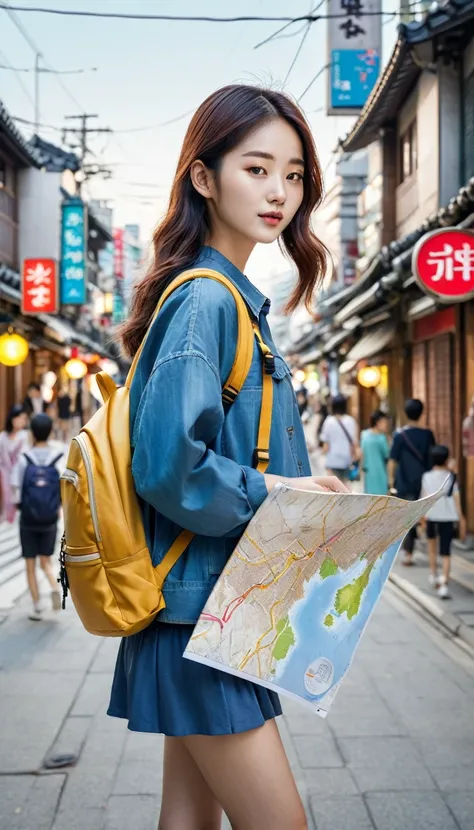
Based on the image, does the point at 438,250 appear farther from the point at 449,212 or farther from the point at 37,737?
the point at 37,737

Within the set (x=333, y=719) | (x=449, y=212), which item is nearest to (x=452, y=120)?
(x=449, y=212)

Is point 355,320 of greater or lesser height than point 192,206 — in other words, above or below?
above

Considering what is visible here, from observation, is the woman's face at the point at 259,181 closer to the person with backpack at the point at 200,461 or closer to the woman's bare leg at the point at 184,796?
the person with backpack at the point at 200,461

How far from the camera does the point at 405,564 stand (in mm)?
9789

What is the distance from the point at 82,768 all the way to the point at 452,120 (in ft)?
37.5

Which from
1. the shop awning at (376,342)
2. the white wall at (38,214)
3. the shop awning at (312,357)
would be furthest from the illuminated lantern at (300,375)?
the shop awning at (376,342)

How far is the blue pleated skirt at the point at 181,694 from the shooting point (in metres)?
1.70

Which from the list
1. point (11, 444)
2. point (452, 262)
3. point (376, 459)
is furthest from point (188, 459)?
point (11, 444)

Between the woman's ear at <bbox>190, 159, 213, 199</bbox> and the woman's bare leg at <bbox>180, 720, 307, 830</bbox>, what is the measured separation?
1240 mm

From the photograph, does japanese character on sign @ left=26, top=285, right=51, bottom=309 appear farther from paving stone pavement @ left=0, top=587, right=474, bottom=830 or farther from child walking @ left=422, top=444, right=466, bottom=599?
paving stone pavement @ left=0, top=587, right=474, bottom=830

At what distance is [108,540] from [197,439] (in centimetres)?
27

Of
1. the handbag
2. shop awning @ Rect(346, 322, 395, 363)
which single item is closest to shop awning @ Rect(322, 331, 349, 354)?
shop awning @ Rect(346, 322, 395, 363)

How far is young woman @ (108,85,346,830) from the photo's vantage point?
161 cm

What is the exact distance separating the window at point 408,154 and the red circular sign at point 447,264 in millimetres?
6994
